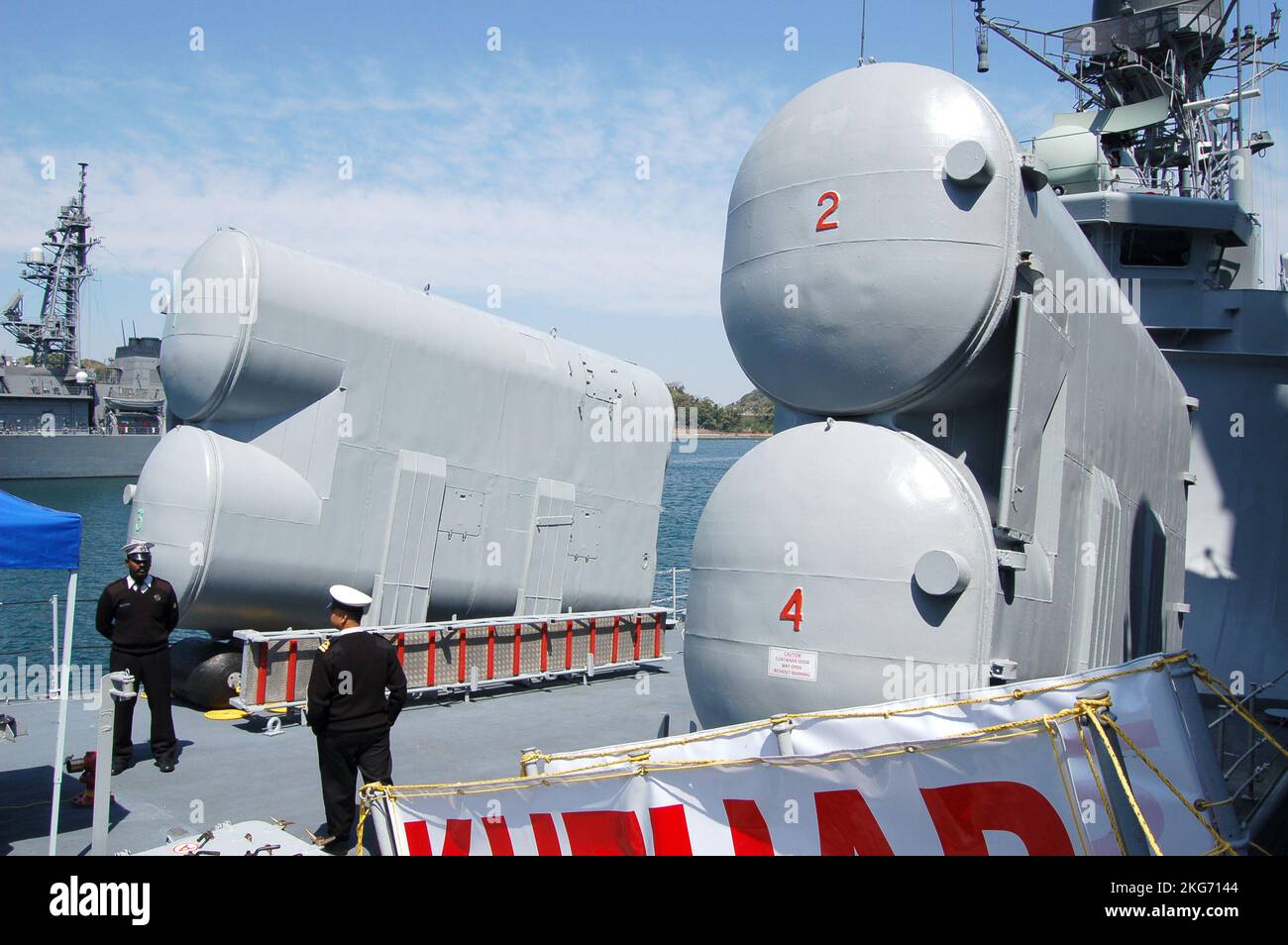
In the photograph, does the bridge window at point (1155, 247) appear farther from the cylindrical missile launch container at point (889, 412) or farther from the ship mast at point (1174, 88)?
the cylindrical missile launch container at point (889, 412)

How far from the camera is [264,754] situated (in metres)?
8.31

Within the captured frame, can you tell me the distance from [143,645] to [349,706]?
286cm

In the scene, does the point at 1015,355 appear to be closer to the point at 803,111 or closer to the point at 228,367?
the point at 803,111

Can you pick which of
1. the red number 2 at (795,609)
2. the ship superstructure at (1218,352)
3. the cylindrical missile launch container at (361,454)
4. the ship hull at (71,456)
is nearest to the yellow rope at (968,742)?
the red number 2 at (795,609)

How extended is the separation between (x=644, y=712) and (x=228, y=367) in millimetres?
5402

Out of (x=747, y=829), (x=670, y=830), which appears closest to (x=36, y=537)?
(x=670, y=830)

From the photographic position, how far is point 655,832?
3809 millimetres

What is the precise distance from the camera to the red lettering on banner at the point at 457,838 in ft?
13.8

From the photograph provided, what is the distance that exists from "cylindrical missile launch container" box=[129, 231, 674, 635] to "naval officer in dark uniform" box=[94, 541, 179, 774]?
4.70ft

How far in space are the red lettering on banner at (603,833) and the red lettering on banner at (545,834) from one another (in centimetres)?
7

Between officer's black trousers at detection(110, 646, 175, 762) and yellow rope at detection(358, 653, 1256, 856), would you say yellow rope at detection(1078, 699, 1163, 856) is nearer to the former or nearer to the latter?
yellow rope at detection(358, 653, 1256, 856)

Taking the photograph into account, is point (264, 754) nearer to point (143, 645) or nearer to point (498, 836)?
point (143, 645)

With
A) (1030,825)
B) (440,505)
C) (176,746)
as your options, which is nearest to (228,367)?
(440,505)

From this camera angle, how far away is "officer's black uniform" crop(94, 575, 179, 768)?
7.52 m
